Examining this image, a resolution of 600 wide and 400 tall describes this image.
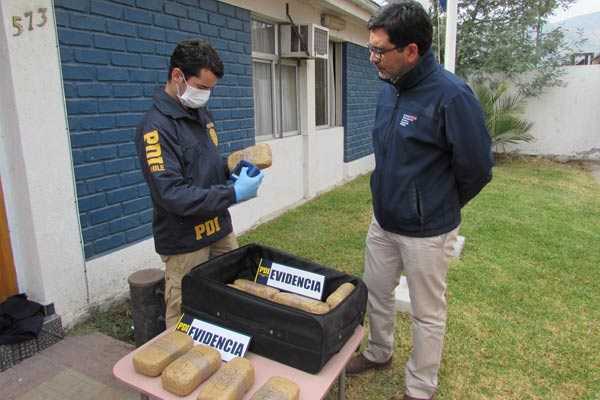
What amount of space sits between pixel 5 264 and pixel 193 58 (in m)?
1.79

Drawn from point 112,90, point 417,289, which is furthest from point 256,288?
point 112,90

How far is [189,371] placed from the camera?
1557mm

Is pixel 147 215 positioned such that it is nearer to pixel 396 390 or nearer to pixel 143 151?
pixel 143 151

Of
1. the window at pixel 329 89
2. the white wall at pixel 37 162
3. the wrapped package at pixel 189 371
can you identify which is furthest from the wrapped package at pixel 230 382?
the window at pixel 329 89

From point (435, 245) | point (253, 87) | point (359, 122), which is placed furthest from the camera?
point (359, 122)

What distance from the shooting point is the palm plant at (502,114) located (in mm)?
9695

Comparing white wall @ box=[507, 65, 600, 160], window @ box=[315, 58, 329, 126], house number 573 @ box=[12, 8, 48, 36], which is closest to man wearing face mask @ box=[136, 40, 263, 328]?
house number 573 @ box=[12, 8, 48, 36]

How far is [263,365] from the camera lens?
1.73 meters

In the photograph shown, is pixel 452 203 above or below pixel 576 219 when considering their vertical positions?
above

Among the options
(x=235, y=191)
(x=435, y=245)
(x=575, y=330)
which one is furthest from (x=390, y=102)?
(x=575, y=330)

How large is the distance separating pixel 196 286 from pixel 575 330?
2.67m

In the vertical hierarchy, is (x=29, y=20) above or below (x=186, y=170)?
above

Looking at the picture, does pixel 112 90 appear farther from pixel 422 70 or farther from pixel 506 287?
pixel 506 287

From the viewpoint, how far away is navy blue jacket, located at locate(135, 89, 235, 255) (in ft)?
6.13
